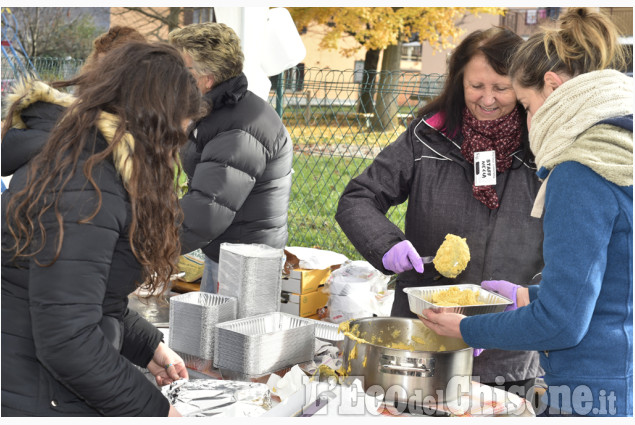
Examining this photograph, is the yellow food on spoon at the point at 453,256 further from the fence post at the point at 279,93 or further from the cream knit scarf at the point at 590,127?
the fence post at the point at 279,93

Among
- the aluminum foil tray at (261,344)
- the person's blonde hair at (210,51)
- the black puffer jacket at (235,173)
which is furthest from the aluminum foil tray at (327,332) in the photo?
the person's blonde hair at (210,51)

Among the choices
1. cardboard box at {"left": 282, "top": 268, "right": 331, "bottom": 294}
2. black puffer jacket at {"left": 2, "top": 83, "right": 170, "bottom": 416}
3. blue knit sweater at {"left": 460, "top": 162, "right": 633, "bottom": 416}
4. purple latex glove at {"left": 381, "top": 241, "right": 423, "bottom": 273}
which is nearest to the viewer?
black puffer jacket at {"left": 2, "top": 83, "right": 170, "bottom": 416}

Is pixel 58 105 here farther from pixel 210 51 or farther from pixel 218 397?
pixel 210 51

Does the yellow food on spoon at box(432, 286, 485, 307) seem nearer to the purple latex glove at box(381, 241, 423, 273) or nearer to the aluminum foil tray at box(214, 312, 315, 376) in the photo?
the purple latex glove at box(381, 241, 423, 273)

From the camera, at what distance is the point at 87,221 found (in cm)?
129

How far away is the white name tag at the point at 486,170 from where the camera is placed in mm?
2438

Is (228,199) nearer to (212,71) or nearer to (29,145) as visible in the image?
(212,71)

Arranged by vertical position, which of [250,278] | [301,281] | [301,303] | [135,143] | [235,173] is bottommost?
[301,303]

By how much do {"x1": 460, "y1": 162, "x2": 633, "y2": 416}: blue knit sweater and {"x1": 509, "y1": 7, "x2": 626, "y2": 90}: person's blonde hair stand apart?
287mm

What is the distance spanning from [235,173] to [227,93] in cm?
36

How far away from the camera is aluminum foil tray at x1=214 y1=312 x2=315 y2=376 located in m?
2.00

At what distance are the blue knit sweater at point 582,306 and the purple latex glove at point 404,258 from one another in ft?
2.05

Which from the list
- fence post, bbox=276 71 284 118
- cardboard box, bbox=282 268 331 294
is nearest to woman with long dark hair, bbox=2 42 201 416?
cardboard box, bbox=282 268 331 294

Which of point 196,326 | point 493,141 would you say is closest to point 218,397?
point 196,326
